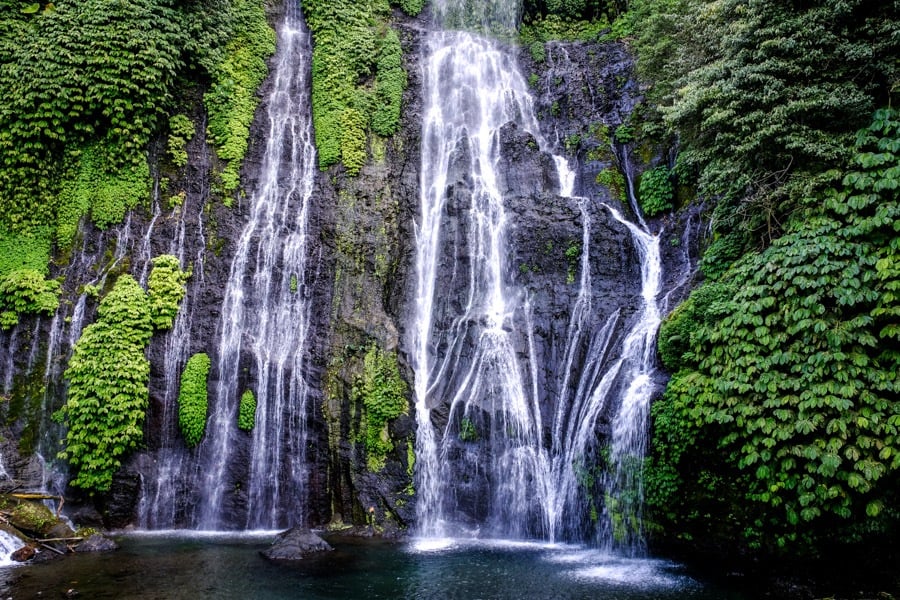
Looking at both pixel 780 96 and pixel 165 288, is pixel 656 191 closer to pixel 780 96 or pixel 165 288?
pixel 780 96

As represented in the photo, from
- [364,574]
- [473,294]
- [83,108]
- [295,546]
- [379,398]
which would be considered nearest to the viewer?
[364,574]

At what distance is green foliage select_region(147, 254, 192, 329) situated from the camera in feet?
48.4

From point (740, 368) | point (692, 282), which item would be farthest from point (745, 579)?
point (692, 282)

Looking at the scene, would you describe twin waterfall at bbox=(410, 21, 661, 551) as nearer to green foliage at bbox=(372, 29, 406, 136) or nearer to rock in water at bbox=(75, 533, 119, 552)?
green foliage at bbox=(372, 29, 406, 136)

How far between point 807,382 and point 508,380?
658cm

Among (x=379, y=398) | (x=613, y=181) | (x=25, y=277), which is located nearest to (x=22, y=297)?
(x=25, y=277)

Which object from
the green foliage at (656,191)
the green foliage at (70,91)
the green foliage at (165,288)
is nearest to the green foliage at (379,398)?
the green foliage at (165,288)

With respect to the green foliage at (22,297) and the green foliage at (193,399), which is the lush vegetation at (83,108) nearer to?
the green foliage at (22,297)

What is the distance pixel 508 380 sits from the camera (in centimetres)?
1405

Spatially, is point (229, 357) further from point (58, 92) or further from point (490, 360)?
point (58, 92)

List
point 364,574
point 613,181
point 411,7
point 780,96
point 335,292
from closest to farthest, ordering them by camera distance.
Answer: point 364,574 → point 780,96 → point 335,292 → point 613,181 → point 411,7

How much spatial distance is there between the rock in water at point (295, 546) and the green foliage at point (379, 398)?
2564 millimetres

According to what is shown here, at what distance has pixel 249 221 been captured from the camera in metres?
16.8

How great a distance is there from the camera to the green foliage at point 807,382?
27.8 ft
